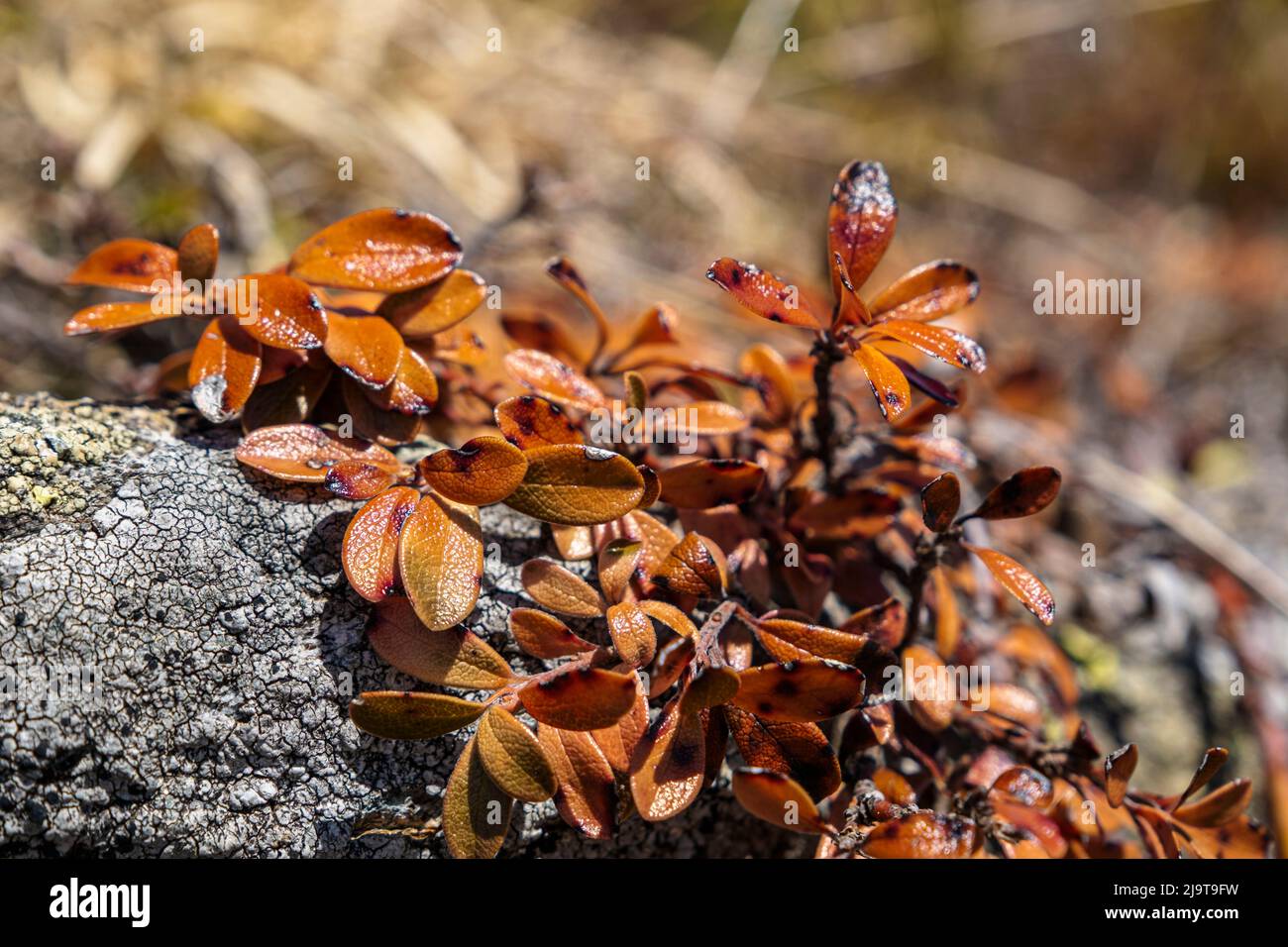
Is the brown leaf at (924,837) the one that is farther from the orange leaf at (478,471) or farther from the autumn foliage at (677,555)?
the orange leaf at (478,471)

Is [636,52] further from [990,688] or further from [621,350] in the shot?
[990,688]

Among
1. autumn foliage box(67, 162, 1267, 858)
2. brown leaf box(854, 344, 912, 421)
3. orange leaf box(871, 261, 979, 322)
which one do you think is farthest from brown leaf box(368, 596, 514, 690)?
orange leaf box(871, 261, 979, 322)

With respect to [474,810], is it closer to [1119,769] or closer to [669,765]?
[669,765]

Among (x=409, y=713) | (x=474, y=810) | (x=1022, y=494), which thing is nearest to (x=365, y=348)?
(x=409, y=713)

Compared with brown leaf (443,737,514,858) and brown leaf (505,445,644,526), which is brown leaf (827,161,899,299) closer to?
brown leaf (505,445,644,526)

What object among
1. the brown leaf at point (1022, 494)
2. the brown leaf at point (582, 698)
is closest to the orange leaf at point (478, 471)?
the brown leaf at point (582, 698)
